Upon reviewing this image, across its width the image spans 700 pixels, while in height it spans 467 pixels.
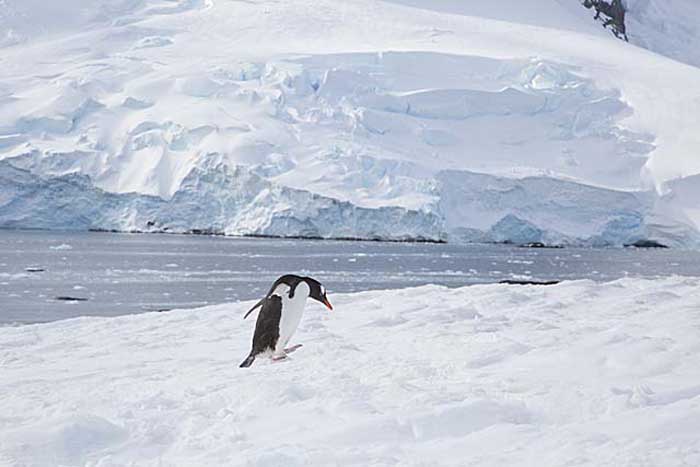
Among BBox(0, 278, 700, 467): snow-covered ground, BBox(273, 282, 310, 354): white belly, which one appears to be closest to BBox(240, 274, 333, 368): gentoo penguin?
BBox(273, 282, 310, 354): white belly

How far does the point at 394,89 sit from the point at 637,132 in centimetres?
1005

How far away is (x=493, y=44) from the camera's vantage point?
50.9 meters

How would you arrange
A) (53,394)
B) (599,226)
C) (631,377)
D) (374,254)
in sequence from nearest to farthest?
(631,377) → (53,394) → (374,254) → (599,226)

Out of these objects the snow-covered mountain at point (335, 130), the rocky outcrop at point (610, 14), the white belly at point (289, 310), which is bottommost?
the snow-covered mountain at point (335, 130)

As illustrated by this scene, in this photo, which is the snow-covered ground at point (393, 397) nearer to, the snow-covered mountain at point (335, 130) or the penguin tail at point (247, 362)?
the penguin tail at point (247, 362)

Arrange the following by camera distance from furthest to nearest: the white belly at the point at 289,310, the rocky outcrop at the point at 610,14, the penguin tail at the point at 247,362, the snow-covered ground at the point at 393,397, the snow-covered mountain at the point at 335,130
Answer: the rocky outcrop at the point at 610,14
the snow-covered mountain at the point at 335,130
the white belly at the point at 289,310
the penguin tail at the point at 247,362
the snow-covered ground at the point at 393,397

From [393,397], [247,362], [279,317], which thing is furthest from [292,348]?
[393,397]

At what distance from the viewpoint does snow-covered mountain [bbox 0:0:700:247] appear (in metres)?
36.1

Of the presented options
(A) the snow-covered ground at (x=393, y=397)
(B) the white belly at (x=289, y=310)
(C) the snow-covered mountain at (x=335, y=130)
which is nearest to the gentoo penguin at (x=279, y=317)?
(B) the white belly at (x=289, y=310)

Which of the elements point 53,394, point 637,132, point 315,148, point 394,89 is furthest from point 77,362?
point 637,132

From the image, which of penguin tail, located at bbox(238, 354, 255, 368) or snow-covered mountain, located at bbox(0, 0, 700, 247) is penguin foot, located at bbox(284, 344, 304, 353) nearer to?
penguin tail, located at bbox(238, 354, 255, 368)

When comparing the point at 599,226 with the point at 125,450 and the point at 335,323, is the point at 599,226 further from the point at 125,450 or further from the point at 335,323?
the point at 125,450

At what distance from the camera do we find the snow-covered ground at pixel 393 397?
3928mm

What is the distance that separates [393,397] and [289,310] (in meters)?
1.97
